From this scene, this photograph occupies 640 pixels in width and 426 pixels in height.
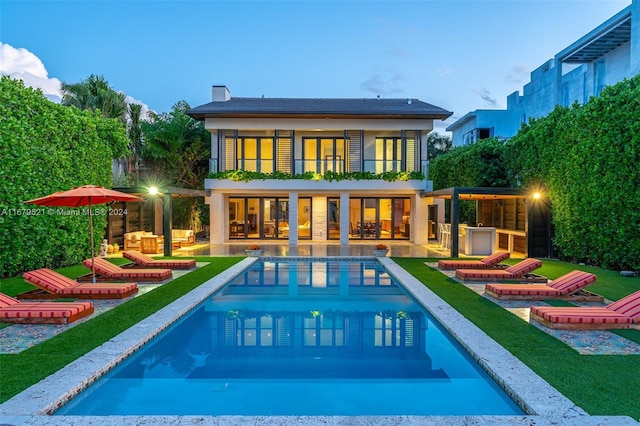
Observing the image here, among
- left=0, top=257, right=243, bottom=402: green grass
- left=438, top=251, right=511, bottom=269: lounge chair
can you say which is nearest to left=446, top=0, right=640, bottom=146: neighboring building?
left=438, top=251, right=511, bottom=269: lounge chair

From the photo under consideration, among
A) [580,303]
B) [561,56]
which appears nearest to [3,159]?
[580,303]

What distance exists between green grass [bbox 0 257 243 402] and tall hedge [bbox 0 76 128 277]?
1.22 m

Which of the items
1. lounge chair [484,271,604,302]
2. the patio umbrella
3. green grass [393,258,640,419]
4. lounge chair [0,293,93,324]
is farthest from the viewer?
the patio umbrella

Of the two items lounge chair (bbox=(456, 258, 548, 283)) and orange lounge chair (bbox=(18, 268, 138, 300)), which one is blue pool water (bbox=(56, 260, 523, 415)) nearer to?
orange lounge chair (bbox=(18, 268, 138, 300))

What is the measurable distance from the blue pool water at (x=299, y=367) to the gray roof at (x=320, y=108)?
1266 cm

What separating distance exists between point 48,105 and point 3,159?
2.45m

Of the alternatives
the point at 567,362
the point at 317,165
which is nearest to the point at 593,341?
the point at 567,362

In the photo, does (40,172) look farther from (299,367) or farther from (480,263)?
(480,263)

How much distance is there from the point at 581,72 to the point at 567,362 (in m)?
23.7

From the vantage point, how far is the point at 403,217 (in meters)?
22.9

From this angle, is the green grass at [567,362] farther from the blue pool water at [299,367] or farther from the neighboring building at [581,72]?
the neighboring building at [581,72]

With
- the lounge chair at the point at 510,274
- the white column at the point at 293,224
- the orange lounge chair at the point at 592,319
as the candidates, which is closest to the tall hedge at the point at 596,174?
the lounge chair at the point at 510,274

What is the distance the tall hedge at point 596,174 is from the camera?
11.6m

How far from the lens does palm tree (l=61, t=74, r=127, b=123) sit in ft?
94.2
